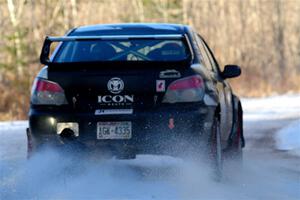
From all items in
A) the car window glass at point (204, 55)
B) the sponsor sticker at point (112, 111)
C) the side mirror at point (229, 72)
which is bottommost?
the side mirror at point (229, 72)

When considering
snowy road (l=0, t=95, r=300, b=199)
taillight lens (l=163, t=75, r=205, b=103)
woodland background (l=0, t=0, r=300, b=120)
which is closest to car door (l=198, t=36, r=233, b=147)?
snowy road (l=0, t=95, r=300, b=199)

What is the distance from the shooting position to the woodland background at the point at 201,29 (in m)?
37.2

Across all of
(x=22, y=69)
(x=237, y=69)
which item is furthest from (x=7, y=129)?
(x=22, y=69)

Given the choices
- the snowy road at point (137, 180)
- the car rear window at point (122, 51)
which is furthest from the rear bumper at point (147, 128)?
the car rear window at point (122, 51)

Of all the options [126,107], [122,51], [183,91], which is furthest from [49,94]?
[183,91]

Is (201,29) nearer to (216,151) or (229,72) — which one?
(229,72)

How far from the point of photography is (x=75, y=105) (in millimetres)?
7250

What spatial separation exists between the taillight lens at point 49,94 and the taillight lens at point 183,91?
0.87 m

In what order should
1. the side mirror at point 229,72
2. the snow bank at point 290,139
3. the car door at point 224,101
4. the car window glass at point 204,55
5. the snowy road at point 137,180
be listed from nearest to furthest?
the snowy road at point 137,180, the car window glass at point 204,55, the car door at point 224,101, the side mirror at point 229,72, the snow bank at point 290,139

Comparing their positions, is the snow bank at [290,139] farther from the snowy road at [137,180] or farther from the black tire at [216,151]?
the black tire at [216,151]

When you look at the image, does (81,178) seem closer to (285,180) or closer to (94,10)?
(285,180)

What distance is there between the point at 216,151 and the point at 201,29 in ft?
154

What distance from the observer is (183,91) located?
721cm

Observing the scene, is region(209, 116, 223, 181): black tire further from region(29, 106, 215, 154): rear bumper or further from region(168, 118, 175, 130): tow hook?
region(168, 118, 175, 130): tow hook
